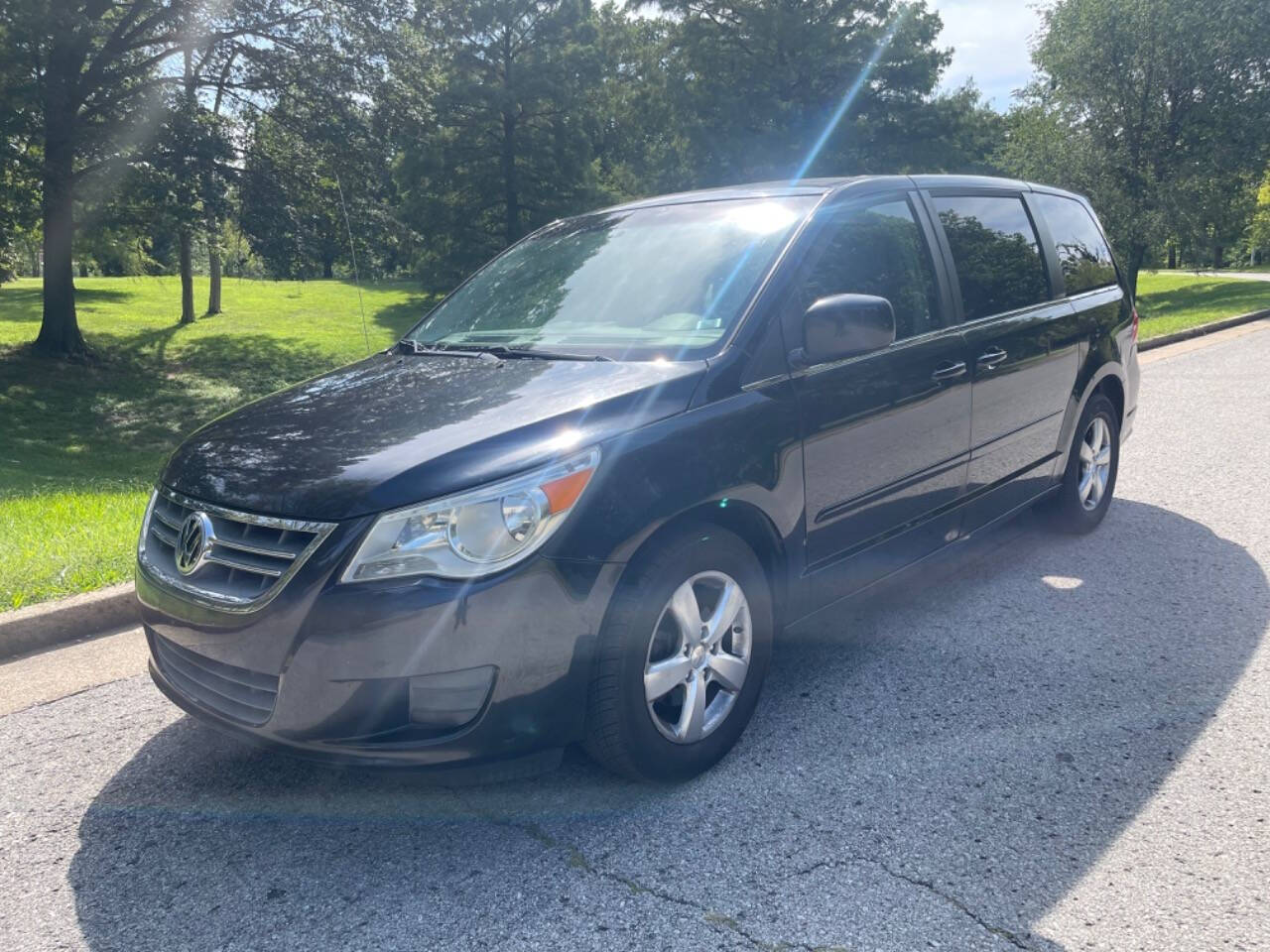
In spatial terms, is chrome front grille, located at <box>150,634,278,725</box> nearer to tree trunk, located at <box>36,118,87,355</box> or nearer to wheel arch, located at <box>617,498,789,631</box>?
wheel arch, located at <box>617,498,789,631</box>

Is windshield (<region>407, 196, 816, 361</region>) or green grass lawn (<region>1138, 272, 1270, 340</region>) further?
green grass lawn (<region>1138, 272, 1270, 340</region>)

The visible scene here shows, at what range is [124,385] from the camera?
19031mm

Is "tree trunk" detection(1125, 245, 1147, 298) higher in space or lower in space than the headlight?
higher

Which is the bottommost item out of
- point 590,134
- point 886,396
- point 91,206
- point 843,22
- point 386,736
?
point 386,736

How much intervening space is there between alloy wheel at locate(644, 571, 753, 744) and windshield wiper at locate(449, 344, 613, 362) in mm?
854

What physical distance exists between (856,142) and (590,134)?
8.34 meters

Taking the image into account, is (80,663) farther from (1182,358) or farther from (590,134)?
(590,134)

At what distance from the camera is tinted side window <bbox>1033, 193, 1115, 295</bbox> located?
5.24 meters

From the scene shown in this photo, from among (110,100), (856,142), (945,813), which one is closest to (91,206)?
(110,100)

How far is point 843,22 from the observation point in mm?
31516

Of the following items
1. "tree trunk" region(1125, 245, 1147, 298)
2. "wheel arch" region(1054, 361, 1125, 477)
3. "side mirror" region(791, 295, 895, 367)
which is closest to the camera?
"side mirror" region(791, 295, 895, 367)

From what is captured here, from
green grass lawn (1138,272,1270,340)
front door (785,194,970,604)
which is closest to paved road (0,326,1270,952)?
front door (785,194,970,604)

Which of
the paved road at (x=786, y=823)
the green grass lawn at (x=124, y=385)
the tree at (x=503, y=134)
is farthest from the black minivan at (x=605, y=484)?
the tree at (x=503, y=134)

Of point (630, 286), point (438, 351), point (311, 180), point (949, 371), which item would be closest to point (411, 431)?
point (438, 351)
